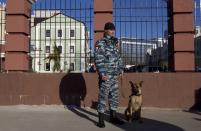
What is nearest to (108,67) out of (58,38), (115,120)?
(115,120)

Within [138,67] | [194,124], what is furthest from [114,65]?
[138,67]

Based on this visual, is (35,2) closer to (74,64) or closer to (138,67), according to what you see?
(74,64)

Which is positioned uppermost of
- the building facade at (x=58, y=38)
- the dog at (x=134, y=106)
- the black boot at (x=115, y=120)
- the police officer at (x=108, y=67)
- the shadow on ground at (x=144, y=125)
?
the building facade at (x=58, y=38)

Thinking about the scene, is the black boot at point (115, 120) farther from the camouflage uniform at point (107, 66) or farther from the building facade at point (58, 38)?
the building facade at point (58, 38)

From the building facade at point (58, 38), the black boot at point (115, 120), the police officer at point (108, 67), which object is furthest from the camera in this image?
the building facade at point (58, 38)

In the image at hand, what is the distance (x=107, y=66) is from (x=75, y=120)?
5.09ft

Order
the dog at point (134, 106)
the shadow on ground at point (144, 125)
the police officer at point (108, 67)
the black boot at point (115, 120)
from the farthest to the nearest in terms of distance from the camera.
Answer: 1. the dog at point (134, 106)
2. the black boot at point (115, 120)
3. the police officer at point (108, 67)
4. the shadow on ground at point (144, 125)

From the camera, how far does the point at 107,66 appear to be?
9102mm

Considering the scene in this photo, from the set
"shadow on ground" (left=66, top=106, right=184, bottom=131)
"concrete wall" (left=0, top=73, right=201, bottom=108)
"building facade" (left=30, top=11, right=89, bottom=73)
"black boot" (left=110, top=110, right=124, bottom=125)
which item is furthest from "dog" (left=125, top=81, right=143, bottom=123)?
"building facade" (left=30, top=11, right=89, bottom=73)

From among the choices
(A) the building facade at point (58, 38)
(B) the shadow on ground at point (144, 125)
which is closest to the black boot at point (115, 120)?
(B) the shadow on ground at point (144, 125)

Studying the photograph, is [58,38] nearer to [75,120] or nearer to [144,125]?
[75,120]

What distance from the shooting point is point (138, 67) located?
12.9 meters

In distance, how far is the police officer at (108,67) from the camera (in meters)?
9.02

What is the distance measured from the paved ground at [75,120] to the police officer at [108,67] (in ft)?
1.46
